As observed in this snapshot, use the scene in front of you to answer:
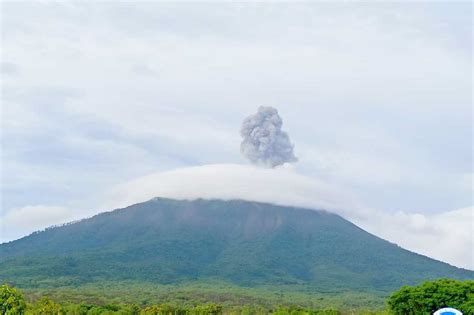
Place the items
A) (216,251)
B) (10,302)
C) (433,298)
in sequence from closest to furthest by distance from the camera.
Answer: (10,302) → (433,298) → (216,251)

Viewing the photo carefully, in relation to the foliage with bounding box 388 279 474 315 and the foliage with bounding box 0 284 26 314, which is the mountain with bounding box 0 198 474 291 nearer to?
the foliage with bounding box 0 284 26 314

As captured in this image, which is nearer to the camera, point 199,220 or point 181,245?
point 181,245

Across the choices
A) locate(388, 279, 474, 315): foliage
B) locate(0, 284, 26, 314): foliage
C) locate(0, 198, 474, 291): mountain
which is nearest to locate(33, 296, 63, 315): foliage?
locate(0, 284, 26, 314): foliage

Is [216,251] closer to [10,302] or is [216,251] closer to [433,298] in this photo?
[433,298]

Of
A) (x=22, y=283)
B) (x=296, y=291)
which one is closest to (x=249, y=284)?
(x=296, y=291)

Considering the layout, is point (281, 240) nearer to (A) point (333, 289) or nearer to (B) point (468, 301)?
(A) point (333, 289)

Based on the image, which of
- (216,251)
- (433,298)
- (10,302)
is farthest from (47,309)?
(216,251)
